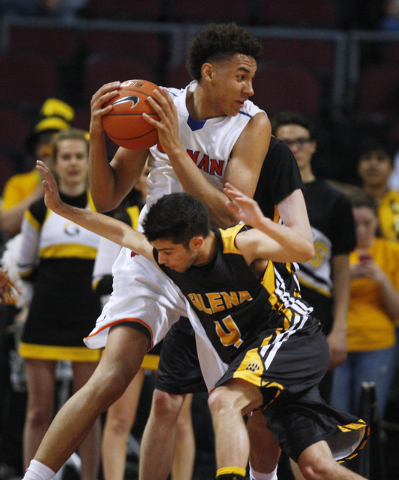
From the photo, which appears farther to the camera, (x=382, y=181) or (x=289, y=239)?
(x=382, y=181)

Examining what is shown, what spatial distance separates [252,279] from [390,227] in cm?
270

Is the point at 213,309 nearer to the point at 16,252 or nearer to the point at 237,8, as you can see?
the point at 16,252

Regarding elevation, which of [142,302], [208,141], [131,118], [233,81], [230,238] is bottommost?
[142,302]

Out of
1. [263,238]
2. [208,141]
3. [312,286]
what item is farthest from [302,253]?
[312,286]

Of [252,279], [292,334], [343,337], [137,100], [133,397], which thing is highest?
[137,100]

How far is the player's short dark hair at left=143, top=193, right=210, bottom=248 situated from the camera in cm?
301

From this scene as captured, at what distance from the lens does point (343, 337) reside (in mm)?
4309

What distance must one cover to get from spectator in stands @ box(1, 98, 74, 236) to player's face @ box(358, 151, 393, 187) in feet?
7.64

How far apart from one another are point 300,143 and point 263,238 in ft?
5.35

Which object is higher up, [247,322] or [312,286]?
[247,322]

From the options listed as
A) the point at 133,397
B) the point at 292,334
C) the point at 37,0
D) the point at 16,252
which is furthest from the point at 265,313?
the point at 37,0

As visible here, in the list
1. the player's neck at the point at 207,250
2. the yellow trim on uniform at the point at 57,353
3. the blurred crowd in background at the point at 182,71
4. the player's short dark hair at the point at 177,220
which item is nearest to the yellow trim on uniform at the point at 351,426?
the player's neck at the point at 207,250

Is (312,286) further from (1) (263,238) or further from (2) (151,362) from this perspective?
(1) (263,238)

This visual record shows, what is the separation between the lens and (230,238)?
3139 mm
